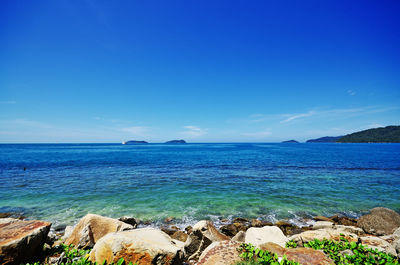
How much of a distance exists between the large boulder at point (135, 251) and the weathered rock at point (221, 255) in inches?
35.6

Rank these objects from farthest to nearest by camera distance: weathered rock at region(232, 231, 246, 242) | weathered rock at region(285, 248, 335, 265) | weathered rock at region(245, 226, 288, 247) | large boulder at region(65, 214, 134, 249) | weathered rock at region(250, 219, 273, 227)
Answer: weathered rock at region(250, 219, 273, 227)
weathered rock at region(232, 231, 246, 242)
weathered rock at region(245, 226, 288, 247)
large boulder at region(65, 214, 134, 249)
weathered rock at region(285, 248, 335, 265)

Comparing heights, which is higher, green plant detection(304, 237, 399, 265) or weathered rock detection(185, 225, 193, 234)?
green plant detection(304, 237, 399, 265)

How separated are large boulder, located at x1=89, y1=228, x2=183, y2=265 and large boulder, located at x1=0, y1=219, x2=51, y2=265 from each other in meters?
2.29

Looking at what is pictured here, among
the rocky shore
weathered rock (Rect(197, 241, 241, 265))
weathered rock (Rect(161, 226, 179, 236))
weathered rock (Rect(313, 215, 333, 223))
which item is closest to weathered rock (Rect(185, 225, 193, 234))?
weathered rock (Rect(161, 226, 179, 236))

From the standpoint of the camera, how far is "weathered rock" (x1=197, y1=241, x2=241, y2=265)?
5.25 m

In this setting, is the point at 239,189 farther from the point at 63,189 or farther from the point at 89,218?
the point at 63,189

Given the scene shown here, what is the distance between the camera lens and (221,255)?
5484 millimetres

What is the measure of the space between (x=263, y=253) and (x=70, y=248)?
314 inches

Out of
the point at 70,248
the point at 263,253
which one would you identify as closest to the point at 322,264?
the point at 263,253

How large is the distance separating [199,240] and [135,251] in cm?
336

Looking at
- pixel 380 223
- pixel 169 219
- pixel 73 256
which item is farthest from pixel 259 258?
pixel 380 223

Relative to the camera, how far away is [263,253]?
5.26 m

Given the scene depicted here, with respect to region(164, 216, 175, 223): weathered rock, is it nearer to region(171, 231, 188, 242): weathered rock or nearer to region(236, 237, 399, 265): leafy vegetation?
region(171, 231, 188, 242): weathered rock

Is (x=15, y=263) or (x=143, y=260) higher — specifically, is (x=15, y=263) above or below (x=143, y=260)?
below
